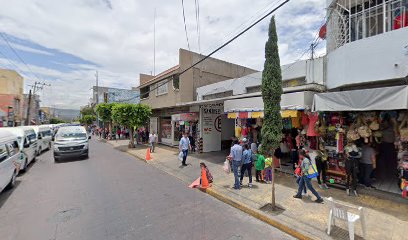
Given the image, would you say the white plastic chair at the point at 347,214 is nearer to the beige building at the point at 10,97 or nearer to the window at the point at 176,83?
the window at the point at 176,83

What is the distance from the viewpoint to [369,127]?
630cm

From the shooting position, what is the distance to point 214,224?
4.82m

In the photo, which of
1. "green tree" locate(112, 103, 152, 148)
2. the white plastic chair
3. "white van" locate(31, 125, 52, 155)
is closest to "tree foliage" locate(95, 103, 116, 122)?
"white van" locate(31, 125, 52, 155)

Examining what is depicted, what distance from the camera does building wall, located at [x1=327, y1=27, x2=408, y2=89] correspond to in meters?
5.55

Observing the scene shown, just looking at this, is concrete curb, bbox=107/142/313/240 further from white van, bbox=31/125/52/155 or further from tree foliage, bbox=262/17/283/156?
white van, bbox=31/125/52/155

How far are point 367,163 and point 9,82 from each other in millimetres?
44334

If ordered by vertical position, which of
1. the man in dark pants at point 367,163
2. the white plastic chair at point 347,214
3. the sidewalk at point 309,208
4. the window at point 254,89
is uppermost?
the window at point 254,89

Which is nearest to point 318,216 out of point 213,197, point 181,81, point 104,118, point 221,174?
point 213,197

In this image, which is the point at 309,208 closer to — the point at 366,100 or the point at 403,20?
the point at 366,100

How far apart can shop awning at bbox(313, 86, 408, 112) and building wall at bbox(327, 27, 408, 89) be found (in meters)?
0.73

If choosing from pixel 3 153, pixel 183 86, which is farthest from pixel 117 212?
pixel 183 86

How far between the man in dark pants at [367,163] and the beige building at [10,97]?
99.1 ft

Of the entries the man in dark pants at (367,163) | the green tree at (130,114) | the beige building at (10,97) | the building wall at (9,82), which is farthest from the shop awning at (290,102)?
the building wall at (9,82)

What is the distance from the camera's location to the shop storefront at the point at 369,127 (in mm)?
5508
